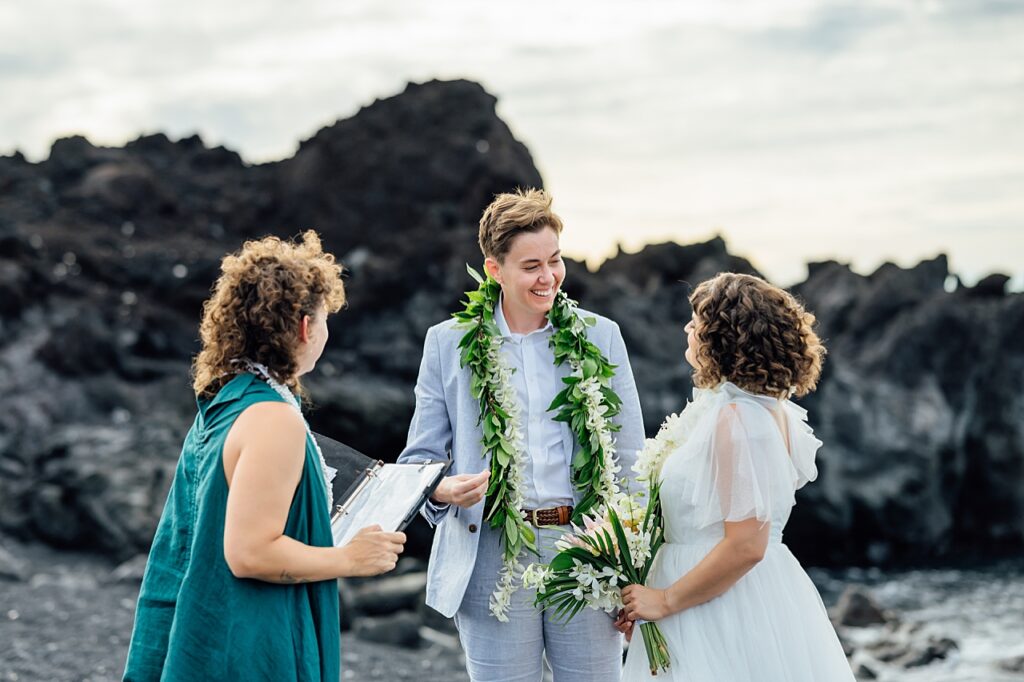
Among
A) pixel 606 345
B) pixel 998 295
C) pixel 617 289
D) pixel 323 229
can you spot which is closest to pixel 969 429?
pixel 998 295

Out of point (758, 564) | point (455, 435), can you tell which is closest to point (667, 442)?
point (758, 564)

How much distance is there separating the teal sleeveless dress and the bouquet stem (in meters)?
1.19

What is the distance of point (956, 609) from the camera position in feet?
58.2

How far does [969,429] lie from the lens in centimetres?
2447

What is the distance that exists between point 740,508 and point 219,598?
1644 mm

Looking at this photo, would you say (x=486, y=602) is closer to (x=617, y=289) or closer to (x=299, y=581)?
(x=299, y=581)

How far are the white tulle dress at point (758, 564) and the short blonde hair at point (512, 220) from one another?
1.04 meters

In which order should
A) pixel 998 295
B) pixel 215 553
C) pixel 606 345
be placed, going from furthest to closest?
1. pixel 998 295
2. pixel 606 345
3. pixel 215 553

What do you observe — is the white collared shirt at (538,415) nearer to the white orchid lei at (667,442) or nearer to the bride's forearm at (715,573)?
the white orchid lei at (667,442)

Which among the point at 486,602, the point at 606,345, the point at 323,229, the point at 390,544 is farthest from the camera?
the point at 323,229

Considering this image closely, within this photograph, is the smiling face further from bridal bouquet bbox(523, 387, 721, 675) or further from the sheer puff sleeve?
the sheer puff sleeve

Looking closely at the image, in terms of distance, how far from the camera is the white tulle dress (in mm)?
3693

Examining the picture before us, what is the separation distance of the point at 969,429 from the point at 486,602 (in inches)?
881

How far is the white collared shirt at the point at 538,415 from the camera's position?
452 centimetres
